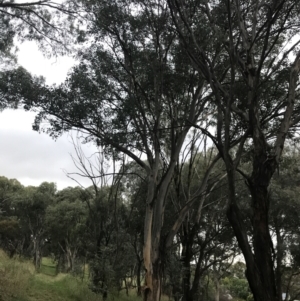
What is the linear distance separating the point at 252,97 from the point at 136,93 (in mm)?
4894

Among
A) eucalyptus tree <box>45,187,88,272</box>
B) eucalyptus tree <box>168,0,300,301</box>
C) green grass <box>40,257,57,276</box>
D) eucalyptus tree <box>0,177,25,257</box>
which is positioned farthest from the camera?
eucalyptus tree <box>0,177,25,257</box>

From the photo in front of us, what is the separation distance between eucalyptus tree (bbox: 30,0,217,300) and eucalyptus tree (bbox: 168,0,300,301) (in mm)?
1209

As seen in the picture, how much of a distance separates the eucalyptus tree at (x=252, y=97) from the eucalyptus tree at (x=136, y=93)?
3.97 feet

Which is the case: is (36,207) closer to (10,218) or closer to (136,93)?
(10,218)

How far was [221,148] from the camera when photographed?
21.9 ft

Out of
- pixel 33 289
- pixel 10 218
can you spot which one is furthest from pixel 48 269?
pixel 33 289

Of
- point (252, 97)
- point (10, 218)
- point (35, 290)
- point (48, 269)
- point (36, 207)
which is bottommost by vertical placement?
point (35, 290)

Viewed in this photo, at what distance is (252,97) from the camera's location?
6473mm

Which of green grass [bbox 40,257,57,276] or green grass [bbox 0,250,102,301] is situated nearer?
green grass [bbox 0,250,102,301]

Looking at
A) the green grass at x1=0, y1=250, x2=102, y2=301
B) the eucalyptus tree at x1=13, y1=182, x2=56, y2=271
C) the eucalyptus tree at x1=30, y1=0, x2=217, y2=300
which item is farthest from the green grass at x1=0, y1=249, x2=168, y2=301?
the eucalyptus tree at x1=13, y1=182, x2=56, y2=271

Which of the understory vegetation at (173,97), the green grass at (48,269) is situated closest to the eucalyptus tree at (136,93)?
the understory vegetation at (173,97)

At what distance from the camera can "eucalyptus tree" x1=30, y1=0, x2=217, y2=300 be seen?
1018cm

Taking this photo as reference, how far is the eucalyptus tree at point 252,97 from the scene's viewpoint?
5.73 m

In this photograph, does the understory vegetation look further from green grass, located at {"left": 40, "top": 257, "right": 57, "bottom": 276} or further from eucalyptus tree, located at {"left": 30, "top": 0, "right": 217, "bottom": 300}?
green grass, located at {"left": 40, "top": 257, "right": 57, "bottom": 276}
